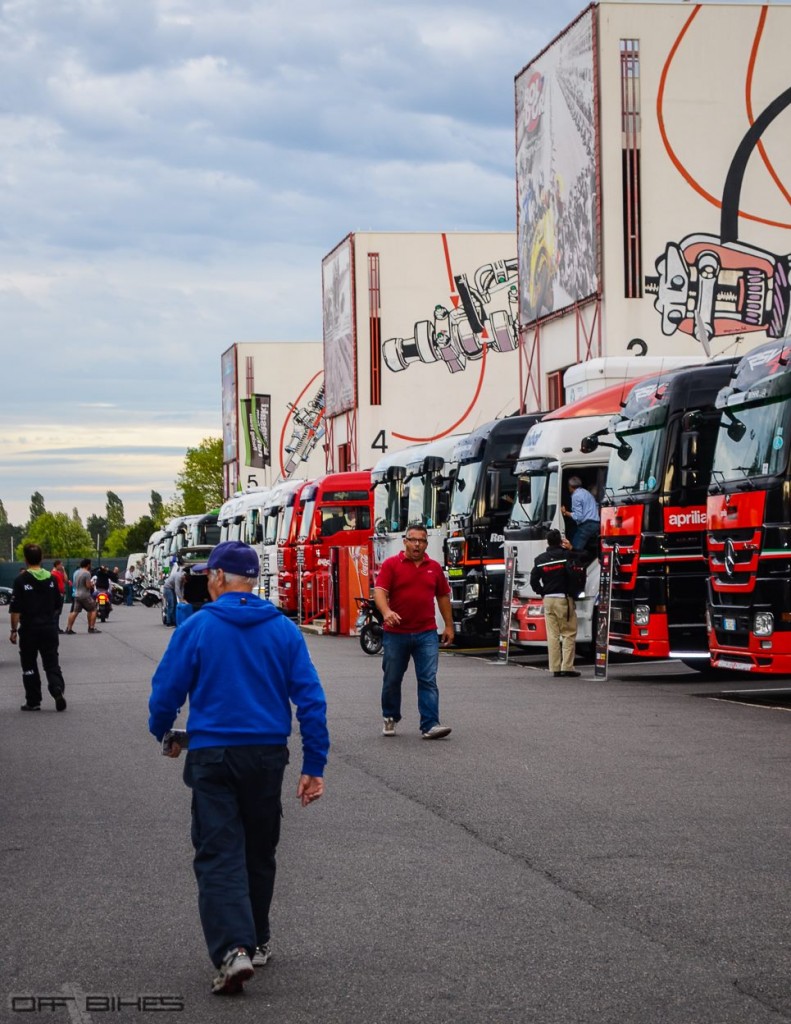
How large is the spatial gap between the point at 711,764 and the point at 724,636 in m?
5.62

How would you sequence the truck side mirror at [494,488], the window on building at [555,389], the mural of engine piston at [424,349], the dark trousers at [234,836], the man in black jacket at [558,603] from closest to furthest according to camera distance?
the dark trousers at [234,836] < the man in black jacket at [558,603] < the truck side mirror at [494,488] < the window on building at [555,389] < the mural of engine piston at [424,349]

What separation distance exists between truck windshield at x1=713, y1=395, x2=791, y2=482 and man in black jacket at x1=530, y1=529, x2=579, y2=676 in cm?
441

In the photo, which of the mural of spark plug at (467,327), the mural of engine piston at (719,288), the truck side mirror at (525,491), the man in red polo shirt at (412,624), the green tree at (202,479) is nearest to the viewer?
the man in red polo shirt at (412,624)

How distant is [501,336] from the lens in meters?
71.4

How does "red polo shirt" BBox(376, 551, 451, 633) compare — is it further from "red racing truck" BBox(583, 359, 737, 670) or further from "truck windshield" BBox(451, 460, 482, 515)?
"truck windshield" BBox(451, 460, 482, 515)

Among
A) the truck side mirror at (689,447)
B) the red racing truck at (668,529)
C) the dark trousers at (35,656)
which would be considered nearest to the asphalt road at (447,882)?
the dark trousers at (35,656)

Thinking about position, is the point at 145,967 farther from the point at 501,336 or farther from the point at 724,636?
the point at 501,336

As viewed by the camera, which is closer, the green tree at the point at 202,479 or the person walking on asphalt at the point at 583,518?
the person walking on asphalt at the point at 583,518

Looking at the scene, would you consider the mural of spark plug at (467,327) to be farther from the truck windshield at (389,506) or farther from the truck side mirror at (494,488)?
the truck side mirror at (494,488)

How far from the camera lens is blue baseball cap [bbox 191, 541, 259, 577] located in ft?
21.7

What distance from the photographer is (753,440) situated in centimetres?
1773

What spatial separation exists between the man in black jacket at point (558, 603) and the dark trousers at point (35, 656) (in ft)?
22.6

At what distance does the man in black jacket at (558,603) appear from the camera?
2269 centimetres

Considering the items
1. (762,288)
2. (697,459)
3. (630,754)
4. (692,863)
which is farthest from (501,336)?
(692,863)
